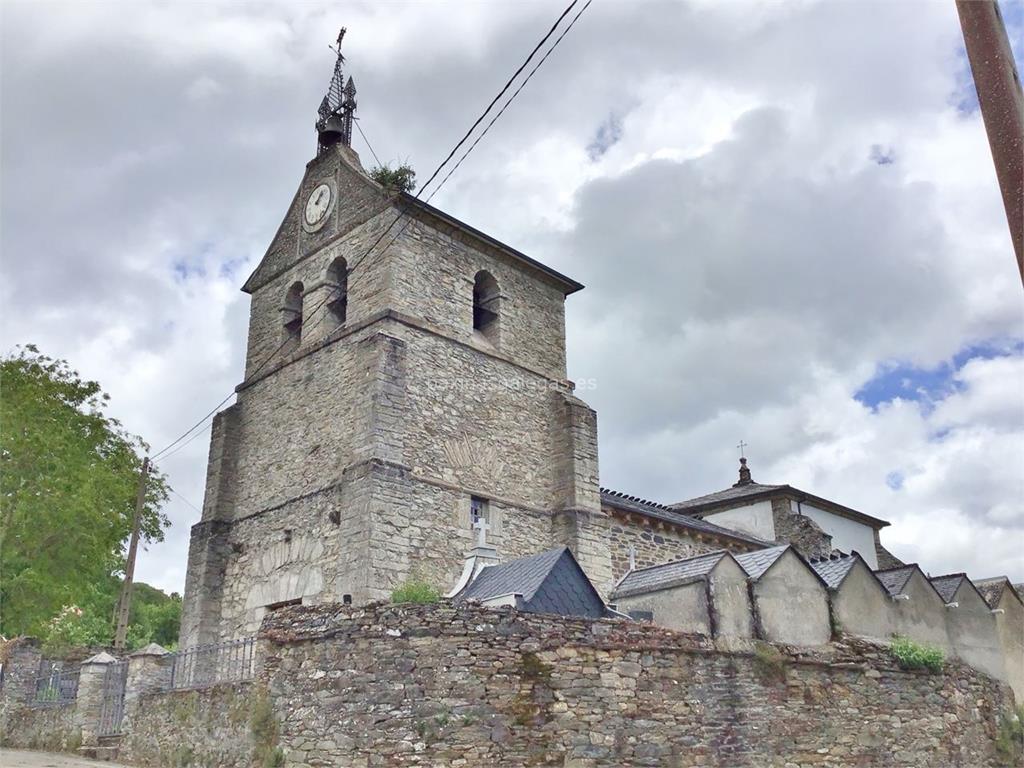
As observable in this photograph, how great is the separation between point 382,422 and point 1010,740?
35.9 feet

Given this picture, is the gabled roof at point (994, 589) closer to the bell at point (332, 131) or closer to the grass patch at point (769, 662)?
the grass patch at point (769, 662)

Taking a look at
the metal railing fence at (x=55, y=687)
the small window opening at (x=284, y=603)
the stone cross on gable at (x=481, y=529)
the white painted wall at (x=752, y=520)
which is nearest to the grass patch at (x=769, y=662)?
the stone cross on gable at (x=481, y=529)

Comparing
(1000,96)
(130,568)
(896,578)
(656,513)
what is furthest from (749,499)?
(1000,96)

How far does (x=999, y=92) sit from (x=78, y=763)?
14.4 metres

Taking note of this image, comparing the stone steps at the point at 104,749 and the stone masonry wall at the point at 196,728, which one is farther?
the stone steps at the point at 104,749

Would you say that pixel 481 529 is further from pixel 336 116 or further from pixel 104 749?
pixel 336 116

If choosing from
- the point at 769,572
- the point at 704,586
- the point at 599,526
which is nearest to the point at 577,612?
the point at 704,586

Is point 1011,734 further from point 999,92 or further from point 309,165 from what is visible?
point 309,165

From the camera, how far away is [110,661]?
51.9ft

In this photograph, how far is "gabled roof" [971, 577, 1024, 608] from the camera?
1630 centimetres

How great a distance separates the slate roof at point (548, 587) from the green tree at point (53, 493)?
46.6ft

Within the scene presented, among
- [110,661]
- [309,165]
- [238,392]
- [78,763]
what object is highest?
[309,165]

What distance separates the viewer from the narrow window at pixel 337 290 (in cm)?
1905

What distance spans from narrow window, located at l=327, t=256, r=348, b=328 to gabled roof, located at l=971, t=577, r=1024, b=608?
1299cm
